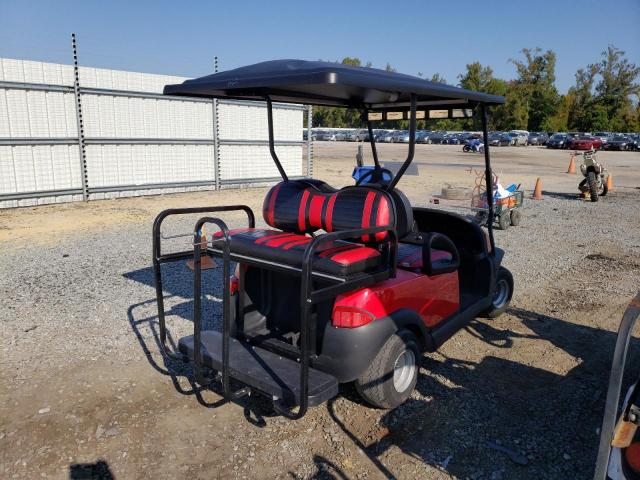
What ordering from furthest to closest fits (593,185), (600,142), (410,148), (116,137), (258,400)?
(600,142)
(593,185)
(116,137)
(258,400)
(410,148)

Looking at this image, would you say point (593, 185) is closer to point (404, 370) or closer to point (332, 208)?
point (404, 370)

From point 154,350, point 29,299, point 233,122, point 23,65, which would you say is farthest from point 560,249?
point 23,65

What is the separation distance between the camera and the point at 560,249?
791 centimetres

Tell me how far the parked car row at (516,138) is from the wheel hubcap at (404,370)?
3834 centimetres

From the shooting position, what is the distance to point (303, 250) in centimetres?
287

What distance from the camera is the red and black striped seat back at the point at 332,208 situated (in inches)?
123

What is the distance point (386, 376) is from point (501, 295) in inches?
93.9

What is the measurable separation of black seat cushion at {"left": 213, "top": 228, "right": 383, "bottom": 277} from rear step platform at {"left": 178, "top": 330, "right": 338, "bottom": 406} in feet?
2.06

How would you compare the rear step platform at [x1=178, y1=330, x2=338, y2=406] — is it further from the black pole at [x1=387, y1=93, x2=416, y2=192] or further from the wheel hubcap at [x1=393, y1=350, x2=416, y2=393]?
the black pole at [x1=387, y1=93, x2=416, y2=192]

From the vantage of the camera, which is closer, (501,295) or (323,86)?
(323,86)

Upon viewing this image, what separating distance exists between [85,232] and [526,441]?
743 cm

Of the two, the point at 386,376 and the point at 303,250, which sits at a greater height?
the point at 303,250

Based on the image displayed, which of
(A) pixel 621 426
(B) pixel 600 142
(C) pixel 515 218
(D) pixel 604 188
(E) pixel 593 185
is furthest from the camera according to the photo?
(B) pixel 600 142

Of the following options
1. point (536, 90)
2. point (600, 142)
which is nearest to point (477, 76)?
point (536, 90)
